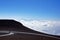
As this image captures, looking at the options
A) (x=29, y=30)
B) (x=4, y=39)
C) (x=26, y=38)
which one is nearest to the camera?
(x=4, y=39)

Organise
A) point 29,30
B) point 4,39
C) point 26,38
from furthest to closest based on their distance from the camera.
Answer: point 29,30 → point 26,38 → point 4,39

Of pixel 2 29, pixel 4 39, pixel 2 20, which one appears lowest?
pixel 4 39

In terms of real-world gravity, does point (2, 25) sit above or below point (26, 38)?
above

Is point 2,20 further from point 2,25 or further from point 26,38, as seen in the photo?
point 26,38

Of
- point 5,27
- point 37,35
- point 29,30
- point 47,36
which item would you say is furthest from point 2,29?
point 47,36

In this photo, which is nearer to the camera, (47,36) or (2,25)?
(47,36)

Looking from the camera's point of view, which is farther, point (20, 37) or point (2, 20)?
point (2, 20)

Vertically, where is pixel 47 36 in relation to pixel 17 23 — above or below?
below

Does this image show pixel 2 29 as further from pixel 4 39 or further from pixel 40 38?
pixel 40 38

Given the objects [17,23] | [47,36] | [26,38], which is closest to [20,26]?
[17,23]
